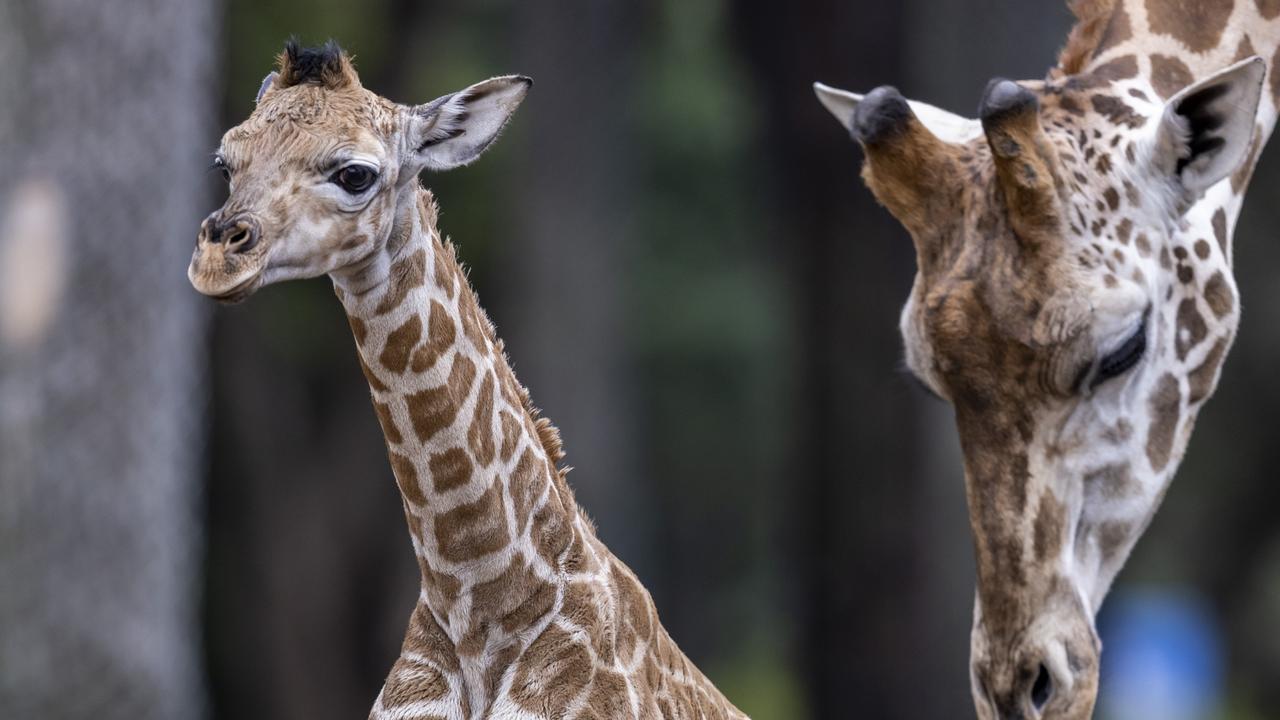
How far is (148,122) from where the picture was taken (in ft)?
36.8

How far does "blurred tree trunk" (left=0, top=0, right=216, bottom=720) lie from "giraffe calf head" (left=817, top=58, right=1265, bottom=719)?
20.2ft

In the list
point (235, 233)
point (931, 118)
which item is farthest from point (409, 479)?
point (931, 118)

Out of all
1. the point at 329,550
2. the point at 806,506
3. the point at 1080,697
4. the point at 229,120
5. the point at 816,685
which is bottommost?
the point at 329,550

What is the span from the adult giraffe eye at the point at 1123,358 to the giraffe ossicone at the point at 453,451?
170 cm

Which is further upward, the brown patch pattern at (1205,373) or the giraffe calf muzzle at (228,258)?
the giraffe calf muzzle at (228,258)

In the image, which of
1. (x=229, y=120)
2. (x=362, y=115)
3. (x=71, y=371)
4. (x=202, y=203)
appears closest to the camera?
(x=362, y=115)

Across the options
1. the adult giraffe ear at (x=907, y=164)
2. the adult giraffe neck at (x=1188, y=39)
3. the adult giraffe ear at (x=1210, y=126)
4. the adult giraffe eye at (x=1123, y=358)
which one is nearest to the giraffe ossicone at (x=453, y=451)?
the adult giraffe ear at (x=907, y=164)

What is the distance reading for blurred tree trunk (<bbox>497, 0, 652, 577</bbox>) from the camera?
18297 millimetres

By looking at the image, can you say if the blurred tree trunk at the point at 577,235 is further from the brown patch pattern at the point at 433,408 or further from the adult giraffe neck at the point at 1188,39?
the brown patch pattern at the point at 433,408

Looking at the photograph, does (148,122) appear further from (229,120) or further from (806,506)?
(229,120)

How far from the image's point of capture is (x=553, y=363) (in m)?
18.6

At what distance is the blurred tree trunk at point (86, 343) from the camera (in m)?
10.9

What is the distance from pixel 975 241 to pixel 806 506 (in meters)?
9.46

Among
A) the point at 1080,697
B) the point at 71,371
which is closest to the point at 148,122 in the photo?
the point at 71,371
